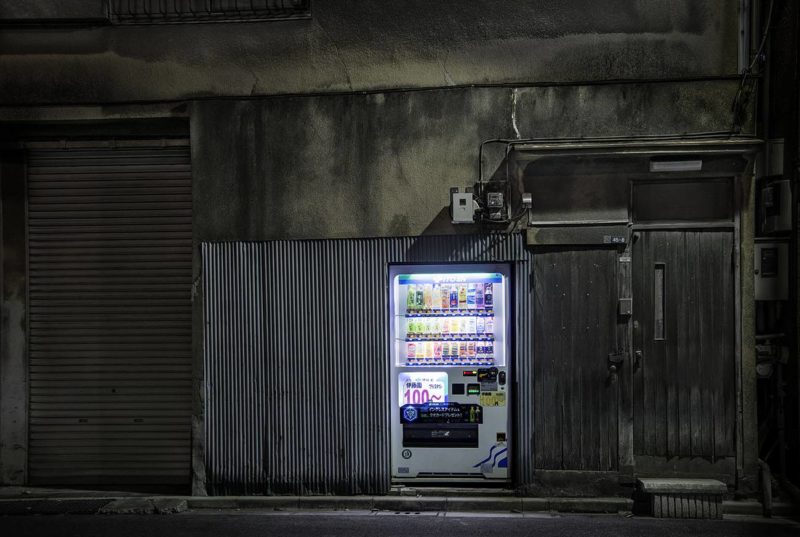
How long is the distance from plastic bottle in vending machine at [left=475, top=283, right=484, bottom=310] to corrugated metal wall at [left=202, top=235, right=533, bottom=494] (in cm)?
37

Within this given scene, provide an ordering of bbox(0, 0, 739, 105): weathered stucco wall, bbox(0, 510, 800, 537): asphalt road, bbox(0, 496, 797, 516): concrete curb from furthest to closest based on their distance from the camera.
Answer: bbox(0, 0, 739, 105): weathered stucco wall, bbox(0, 496, 797, 516): concrete curb, bbox(0, 510, 800, 537): asphalt road

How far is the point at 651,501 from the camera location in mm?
7551

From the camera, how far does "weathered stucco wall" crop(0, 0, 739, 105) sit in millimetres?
8016

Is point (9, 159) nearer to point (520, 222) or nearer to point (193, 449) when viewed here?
point (193, 449)

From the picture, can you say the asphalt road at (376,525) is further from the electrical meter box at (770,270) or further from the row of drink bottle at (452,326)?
the electrical meter box at (770,270)

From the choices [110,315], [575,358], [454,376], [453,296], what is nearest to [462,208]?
[453,296]

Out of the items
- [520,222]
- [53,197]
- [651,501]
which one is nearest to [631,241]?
[520,222]

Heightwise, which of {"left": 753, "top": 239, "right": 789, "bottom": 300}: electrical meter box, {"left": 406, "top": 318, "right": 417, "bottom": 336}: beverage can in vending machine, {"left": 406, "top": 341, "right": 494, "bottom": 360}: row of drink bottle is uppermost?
{"left": 753, "top": 239, "right": 789, "bottom": 300}: electrical meter box

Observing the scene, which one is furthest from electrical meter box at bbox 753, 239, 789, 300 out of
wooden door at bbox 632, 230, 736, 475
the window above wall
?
the window above wall

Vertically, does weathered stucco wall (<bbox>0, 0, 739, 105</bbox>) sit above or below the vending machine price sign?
above

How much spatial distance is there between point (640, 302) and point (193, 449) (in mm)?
5989

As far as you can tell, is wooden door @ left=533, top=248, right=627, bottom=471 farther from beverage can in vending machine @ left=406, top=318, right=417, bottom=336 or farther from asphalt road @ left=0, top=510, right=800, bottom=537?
beverage can in vending machine @ left=406, top=318, right=417, bottom=336

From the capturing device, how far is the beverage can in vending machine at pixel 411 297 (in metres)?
8.28

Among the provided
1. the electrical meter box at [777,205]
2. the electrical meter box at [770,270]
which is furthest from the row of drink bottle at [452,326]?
the electrical meter box at [777,205]
